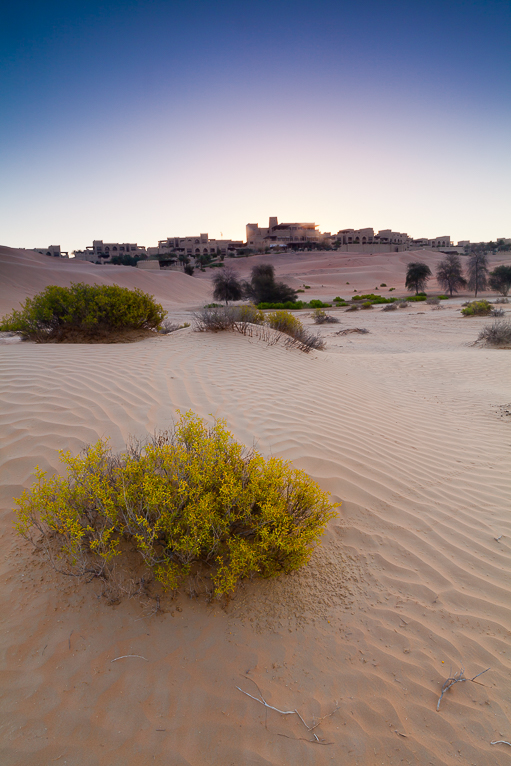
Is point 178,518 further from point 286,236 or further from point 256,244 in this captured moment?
point 286,236

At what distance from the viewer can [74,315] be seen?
9.11 metres

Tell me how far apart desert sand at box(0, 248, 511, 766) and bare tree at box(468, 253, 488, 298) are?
3038cm

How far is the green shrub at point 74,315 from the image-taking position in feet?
29.6

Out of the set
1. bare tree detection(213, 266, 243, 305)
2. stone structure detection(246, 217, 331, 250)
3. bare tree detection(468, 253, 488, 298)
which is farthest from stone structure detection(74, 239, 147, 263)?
bare tree detection(468, 253, 488, 298)

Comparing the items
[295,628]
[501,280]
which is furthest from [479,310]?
[295,628]

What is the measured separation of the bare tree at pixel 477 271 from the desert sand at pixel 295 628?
30379 mm

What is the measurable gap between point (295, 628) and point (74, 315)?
8.75m

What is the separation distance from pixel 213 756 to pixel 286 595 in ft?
2.83

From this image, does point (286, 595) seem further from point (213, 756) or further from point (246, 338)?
point (246, 338)

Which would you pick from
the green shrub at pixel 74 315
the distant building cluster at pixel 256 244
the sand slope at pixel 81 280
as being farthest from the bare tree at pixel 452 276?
the distant building cluster at pixel 256 244

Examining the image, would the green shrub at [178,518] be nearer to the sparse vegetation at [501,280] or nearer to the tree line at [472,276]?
the tree line at [472,276]

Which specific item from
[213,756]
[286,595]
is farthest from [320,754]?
[286,595]

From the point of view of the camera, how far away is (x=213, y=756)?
167 cm

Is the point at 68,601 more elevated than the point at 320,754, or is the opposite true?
the point at 68,601
